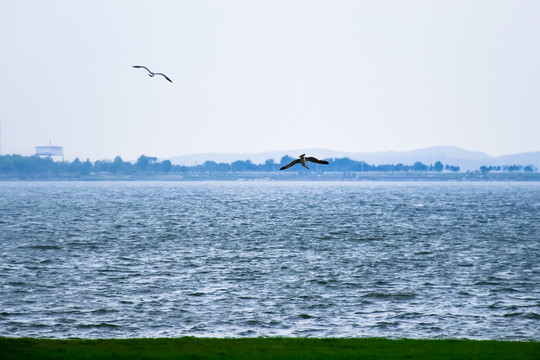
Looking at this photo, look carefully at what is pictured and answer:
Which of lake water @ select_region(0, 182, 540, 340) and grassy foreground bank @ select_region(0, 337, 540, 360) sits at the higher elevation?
grassy foreground bank @ select_region(0, 337, 540, 360)

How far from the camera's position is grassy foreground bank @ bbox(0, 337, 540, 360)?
1958 cm

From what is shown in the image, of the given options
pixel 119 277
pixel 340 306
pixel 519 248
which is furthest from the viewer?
pixel 519 248

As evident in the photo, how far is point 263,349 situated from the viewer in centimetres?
2091

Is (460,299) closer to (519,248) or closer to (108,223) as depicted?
(519,248)

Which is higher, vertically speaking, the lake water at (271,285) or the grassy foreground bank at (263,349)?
the grassy foreground bank at (263,349)

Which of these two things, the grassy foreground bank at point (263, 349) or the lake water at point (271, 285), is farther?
the lake water at point (271, 285)

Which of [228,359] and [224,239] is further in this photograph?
[224,239]

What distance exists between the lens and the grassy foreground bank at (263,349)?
19578mm

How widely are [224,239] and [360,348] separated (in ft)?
155

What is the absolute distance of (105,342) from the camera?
22.1 metres

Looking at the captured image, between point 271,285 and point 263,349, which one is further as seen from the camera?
point 271,285

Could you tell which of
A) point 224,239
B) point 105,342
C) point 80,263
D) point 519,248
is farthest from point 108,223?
point 105,342

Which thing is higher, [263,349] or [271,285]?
[263,349]

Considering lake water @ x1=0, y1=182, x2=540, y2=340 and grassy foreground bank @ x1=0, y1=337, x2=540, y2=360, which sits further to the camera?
lake water @ x1=0, y1=182, x2=540, y2=340
